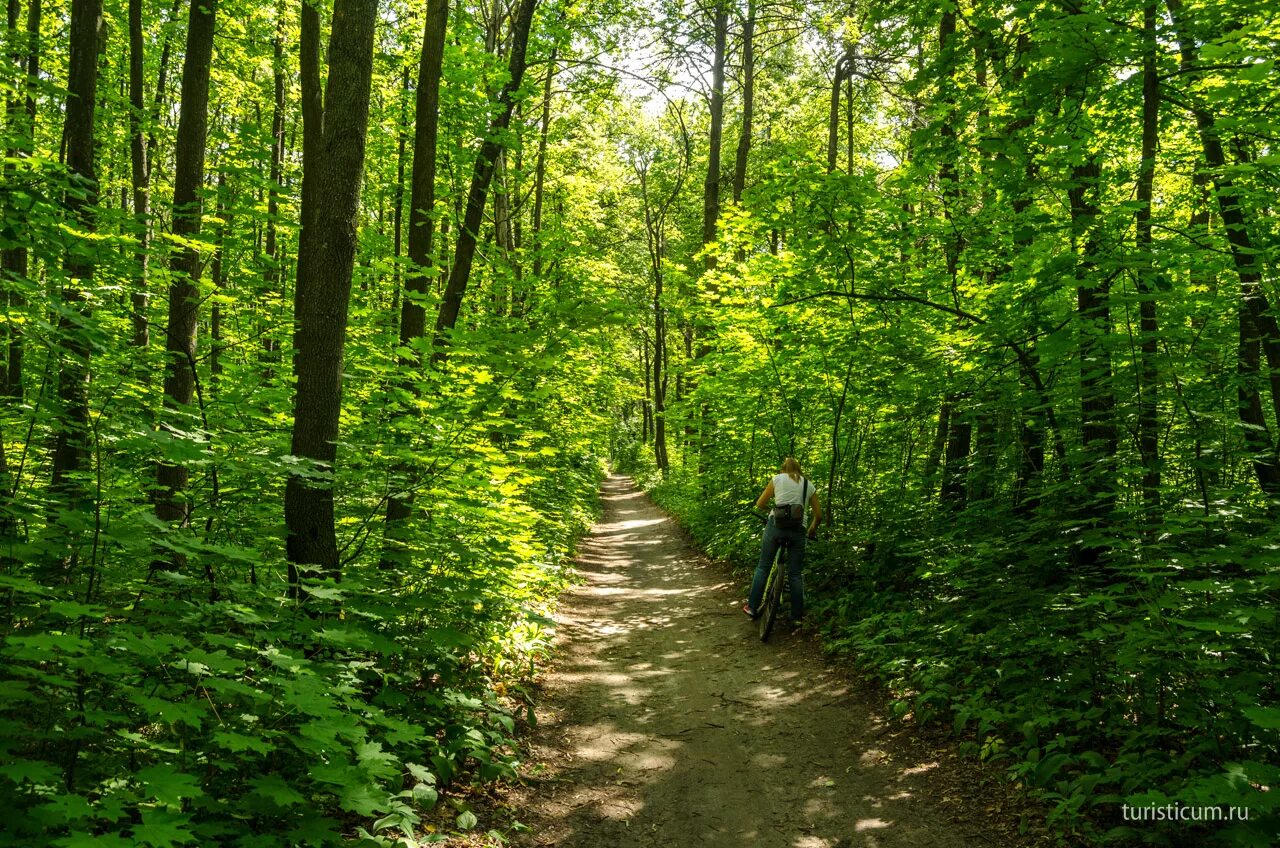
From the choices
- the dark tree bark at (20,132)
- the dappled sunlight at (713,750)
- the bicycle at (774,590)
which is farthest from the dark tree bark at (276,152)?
the bicycle at (774,590)

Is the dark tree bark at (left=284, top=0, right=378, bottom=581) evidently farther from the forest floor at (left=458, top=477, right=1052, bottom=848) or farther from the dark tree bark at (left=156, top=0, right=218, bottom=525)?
the forest floor at (left=458, top=477, right=1052, bottom=848)

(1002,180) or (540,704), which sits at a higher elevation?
(1002,180)

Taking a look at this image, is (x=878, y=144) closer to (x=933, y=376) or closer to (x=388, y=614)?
(x=933, y=376)

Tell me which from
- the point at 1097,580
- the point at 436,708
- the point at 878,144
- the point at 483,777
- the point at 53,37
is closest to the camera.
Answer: the point at 483,777

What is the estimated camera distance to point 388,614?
164 inches

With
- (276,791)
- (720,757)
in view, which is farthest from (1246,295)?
(276,791)

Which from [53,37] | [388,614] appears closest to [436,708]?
[388,614]

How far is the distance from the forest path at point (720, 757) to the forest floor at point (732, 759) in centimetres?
1

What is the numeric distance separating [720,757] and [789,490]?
3620mm

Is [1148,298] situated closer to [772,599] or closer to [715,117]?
[772,599]

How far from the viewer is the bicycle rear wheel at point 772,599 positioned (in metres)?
7.66

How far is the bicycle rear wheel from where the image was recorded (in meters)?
7.66

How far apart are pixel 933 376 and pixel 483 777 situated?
20.5 feet

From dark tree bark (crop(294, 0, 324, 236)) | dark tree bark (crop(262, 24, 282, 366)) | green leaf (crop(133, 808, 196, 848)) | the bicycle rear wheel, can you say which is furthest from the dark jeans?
dark tree bark (crop(262, 24, 282, 366))
